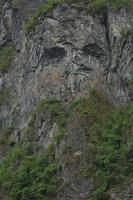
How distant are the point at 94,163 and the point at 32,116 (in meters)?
7.83

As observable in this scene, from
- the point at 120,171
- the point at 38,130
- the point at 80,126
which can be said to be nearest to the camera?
the point at 120,171

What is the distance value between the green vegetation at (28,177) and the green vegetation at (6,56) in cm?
1192

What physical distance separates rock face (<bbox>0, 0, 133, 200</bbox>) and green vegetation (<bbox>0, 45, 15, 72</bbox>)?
2.76m

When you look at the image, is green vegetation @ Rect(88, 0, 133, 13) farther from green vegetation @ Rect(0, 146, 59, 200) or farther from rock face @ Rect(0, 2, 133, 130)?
green vegetation @ Rect(0, 146, 59, 200)

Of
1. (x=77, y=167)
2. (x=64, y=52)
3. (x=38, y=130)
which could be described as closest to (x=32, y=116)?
(x=38, y=130)

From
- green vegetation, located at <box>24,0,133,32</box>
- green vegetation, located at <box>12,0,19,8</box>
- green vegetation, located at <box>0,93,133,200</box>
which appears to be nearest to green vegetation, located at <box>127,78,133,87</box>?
green vegetation, located at <box>0,93,133,200</box>

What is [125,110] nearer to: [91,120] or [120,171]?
[91,120]

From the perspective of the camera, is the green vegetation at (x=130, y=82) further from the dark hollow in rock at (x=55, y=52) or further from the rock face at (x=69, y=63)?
the dark hollow in rock at (x=55, y=52)

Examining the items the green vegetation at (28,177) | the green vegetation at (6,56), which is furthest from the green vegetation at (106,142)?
the green vegetation at (6,56)

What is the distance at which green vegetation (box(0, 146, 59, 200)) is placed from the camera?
31312 millimetres

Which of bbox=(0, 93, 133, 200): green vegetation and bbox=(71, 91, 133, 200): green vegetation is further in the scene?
bbox=(0, 93, 133, 200): green vegetation

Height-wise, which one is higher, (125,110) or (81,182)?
(125,110)

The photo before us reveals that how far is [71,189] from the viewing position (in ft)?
100

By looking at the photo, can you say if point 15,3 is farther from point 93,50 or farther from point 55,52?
point 93,50
